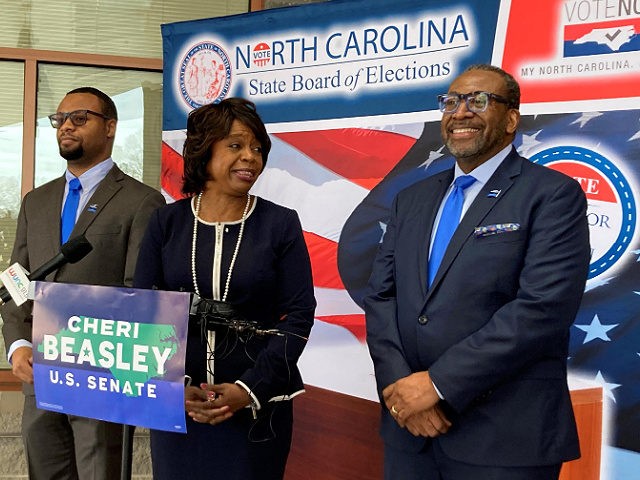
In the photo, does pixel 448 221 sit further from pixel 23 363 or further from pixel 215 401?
pixel 23 363

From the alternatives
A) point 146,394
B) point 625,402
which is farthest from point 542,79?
point 146,394

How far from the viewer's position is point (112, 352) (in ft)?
7.36

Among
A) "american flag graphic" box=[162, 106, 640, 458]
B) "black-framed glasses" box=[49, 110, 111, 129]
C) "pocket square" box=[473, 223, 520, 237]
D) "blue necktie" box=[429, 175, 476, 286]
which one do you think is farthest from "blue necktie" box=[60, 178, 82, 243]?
"pocket square" box=[473, 223, 520, 237]

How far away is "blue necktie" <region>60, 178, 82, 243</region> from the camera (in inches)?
138

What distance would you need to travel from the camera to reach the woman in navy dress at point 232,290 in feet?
8.68

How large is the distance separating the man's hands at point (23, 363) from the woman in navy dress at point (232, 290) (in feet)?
2.38

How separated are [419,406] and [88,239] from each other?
5.43 feet

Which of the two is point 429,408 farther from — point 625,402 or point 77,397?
point 625,402

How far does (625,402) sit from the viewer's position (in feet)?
10.6

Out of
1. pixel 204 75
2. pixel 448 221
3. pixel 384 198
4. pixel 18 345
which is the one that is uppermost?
pixel 204 75

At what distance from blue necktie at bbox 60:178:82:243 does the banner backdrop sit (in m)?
1.01

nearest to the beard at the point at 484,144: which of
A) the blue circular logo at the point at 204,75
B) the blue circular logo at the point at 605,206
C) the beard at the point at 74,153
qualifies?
the blue circular logo at the point at 605,206

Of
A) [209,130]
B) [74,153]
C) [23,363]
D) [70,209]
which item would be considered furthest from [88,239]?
[209,130]

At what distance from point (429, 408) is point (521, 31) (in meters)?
1.75
